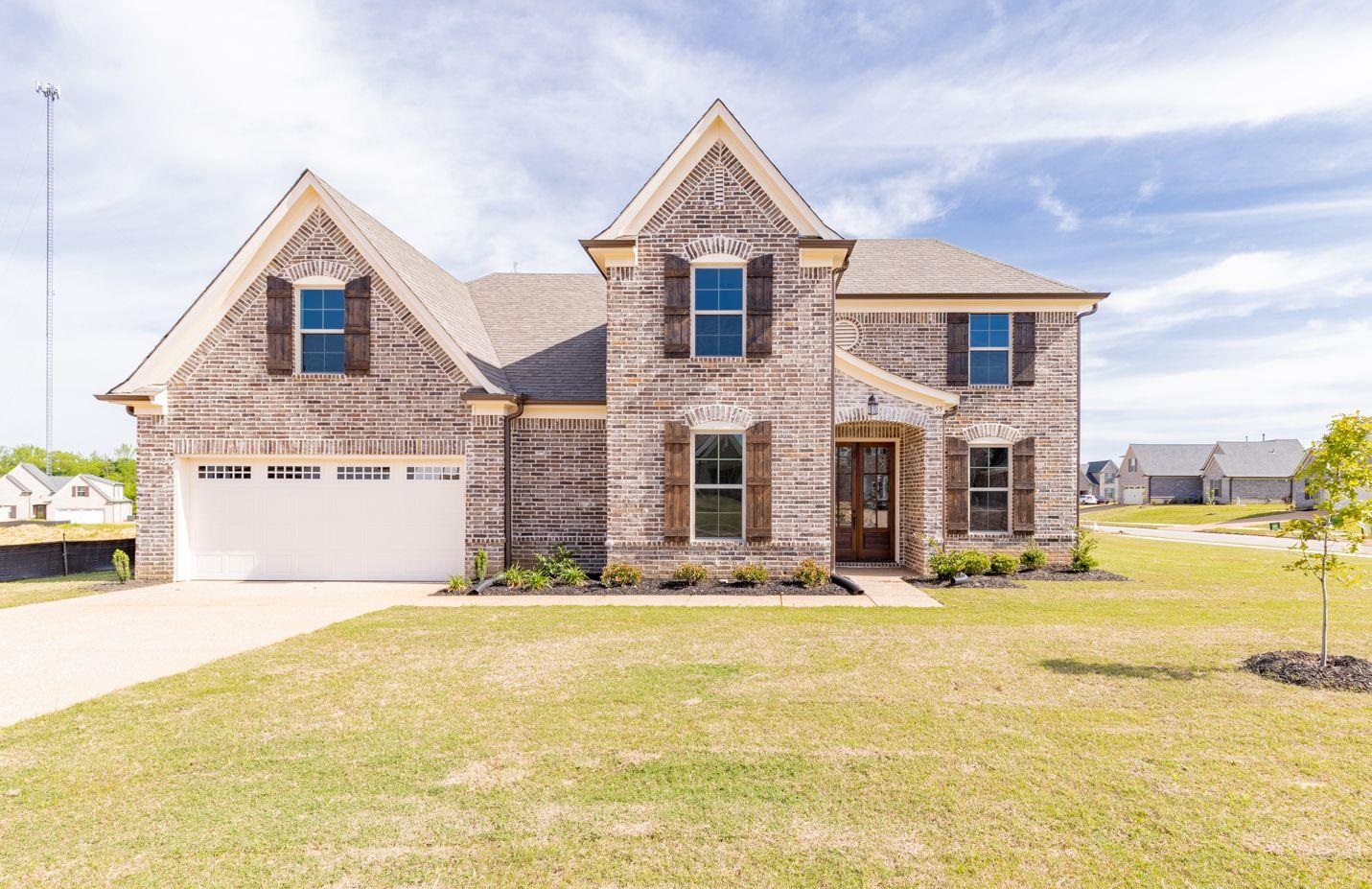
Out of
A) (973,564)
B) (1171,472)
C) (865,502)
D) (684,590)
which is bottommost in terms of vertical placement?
(684,590)

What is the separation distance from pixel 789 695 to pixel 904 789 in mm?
1963

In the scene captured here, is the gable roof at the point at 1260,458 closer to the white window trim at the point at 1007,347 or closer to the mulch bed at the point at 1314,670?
the white window trim at the point at 1007,347

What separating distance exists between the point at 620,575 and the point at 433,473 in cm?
433

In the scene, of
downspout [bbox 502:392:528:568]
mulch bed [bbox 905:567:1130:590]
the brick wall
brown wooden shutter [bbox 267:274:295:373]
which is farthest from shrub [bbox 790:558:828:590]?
brown wooden shutter [bbox 267:274:295:373]

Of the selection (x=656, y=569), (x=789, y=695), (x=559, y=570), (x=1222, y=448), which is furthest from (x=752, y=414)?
(x=1222, y=448)

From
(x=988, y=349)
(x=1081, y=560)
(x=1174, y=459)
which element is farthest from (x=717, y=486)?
(x=1174, y=459)

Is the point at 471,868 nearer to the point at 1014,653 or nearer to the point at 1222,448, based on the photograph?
the point at 1014,653

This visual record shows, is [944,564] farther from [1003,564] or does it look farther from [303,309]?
[303,309]

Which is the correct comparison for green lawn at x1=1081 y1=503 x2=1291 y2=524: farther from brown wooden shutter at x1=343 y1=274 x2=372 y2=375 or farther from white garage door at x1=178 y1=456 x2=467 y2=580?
brown wooden shutter at x1=343 y1=274 x2=372 y2=375

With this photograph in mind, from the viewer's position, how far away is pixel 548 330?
662 inches

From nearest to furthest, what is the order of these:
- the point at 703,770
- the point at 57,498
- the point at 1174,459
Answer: the point at 703,770
the point at 57,498
the point at 1174,459

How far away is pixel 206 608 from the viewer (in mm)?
10938

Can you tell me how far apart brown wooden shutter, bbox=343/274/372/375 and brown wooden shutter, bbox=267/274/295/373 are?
3.51ft

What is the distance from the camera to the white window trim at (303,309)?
13766 mm
